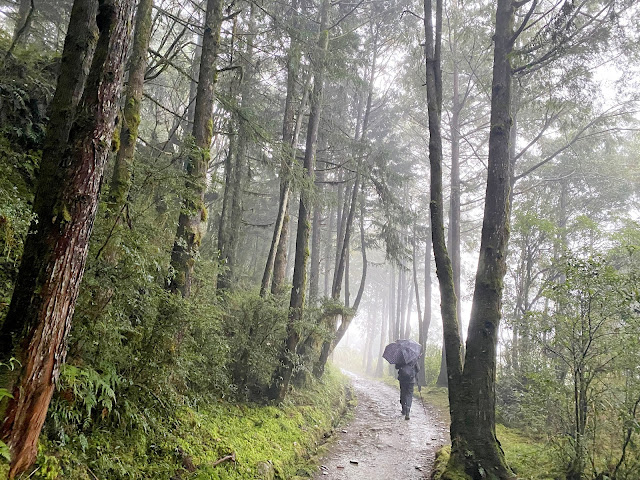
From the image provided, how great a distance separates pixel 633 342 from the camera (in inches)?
179

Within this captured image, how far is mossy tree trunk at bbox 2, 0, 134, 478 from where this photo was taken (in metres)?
2.58

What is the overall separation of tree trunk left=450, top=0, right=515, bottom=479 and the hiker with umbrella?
5263 millimetres

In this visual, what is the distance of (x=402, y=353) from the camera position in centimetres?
1112

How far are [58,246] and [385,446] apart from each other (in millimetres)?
7014

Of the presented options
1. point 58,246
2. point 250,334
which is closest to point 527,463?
point 250,334

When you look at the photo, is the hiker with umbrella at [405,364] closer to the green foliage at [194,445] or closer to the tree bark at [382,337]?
the green foliage at [194,445]

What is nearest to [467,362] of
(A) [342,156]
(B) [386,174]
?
(B) [386,174]

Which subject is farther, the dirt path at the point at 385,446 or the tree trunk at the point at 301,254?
the tree trunk at the point at 301,254

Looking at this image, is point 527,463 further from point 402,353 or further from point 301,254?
point 402,353

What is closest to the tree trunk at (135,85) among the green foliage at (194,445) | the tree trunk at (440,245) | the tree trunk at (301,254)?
the green foliage at (194,445)

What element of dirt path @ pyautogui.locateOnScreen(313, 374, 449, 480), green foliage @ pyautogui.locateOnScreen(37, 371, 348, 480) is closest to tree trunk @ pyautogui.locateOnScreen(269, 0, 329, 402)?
green foliage @ pyautogui.locateOnScreen(37, 371, 348, 480)

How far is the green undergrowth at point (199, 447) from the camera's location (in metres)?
3.18

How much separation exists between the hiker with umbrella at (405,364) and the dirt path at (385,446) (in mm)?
483

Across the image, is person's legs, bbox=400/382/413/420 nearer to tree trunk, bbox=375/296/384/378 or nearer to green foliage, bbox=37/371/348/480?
green foliage, bbox=37/371/348/480
